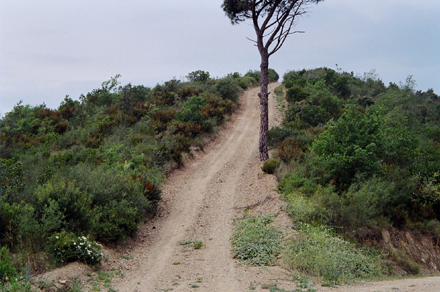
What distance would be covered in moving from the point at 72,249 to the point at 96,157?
7691 millimetres

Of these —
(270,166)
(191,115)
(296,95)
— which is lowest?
(270,166)

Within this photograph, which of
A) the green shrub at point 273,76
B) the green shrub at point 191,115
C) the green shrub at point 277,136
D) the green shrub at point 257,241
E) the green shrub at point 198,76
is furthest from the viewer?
the green shrub at point 273,76

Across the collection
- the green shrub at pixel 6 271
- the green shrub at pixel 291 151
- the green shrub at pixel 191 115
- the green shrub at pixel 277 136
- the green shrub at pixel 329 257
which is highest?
the green shrub at pixel 191 115

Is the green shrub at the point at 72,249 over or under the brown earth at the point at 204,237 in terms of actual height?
over

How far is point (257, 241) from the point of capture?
29.6 feet

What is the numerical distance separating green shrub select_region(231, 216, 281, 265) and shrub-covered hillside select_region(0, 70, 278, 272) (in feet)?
10.2

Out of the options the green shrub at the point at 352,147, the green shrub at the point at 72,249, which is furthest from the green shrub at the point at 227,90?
the green shrub at the point at 72,249

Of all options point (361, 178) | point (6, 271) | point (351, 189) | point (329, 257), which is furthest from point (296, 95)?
point (6, 271)

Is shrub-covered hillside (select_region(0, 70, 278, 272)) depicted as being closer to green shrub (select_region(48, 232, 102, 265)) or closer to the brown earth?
green shrub (select_region(48, 232, 102, 265))

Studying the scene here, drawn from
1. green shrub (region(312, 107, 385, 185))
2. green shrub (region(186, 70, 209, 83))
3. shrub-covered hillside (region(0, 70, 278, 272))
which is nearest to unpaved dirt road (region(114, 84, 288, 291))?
shrub-covered hillside (region(0, 70, 278, 272))

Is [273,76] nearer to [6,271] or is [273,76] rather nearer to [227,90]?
[227,90]

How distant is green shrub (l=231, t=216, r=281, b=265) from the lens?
8.38m

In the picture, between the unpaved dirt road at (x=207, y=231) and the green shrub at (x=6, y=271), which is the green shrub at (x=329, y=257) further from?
the green shrub at (x=6, y=271)

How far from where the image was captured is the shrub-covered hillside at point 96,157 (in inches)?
299
